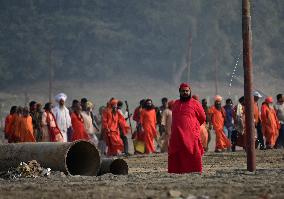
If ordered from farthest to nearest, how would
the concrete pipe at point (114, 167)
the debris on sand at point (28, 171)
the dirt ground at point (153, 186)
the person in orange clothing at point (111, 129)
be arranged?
the person in orange clothing at point (111, 129), the concrete pipe at point (114, 167), the debris on sand at point (28, 171), the dirt ground at point (153, 186)

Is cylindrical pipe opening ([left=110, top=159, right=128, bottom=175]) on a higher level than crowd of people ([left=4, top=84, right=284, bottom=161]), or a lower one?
lower

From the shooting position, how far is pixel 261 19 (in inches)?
3027

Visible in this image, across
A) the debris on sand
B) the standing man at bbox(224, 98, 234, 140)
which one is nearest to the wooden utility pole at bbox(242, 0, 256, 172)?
the debris on sand

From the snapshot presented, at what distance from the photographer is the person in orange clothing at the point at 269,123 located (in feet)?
74.9

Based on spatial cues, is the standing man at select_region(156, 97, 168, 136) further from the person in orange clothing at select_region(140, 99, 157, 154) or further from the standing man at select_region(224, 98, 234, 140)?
the standing man at select_region(224, 98, 234, 140)

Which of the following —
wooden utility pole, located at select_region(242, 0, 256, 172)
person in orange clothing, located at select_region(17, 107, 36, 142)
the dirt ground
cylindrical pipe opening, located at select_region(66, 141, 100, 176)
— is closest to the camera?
the dirt ground

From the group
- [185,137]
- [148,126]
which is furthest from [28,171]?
[148,126]

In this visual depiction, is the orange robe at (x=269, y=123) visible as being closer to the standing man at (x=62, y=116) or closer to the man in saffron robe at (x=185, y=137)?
the standing man at (x=62, y=116)

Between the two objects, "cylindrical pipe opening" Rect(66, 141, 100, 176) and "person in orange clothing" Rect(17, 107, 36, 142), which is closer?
"cylindrical pipe opening" Rect(66, 141, 100, 176)

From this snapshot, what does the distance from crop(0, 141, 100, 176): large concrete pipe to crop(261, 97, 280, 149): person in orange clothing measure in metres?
9.93

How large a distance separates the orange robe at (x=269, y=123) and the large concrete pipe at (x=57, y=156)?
992cm

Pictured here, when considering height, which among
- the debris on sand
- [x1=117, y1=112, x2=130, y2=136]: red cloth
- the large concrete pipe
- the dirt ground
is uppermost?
[x1=117, y1=112, x2=130, y2=136]: red cloth

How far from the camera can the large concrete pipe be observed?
40.9 ft

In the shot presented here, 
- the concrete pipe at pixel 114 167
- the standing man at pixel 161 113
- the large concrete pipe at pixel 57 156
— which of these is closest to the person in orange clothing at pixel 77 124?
the standing man at pixel 161 113
